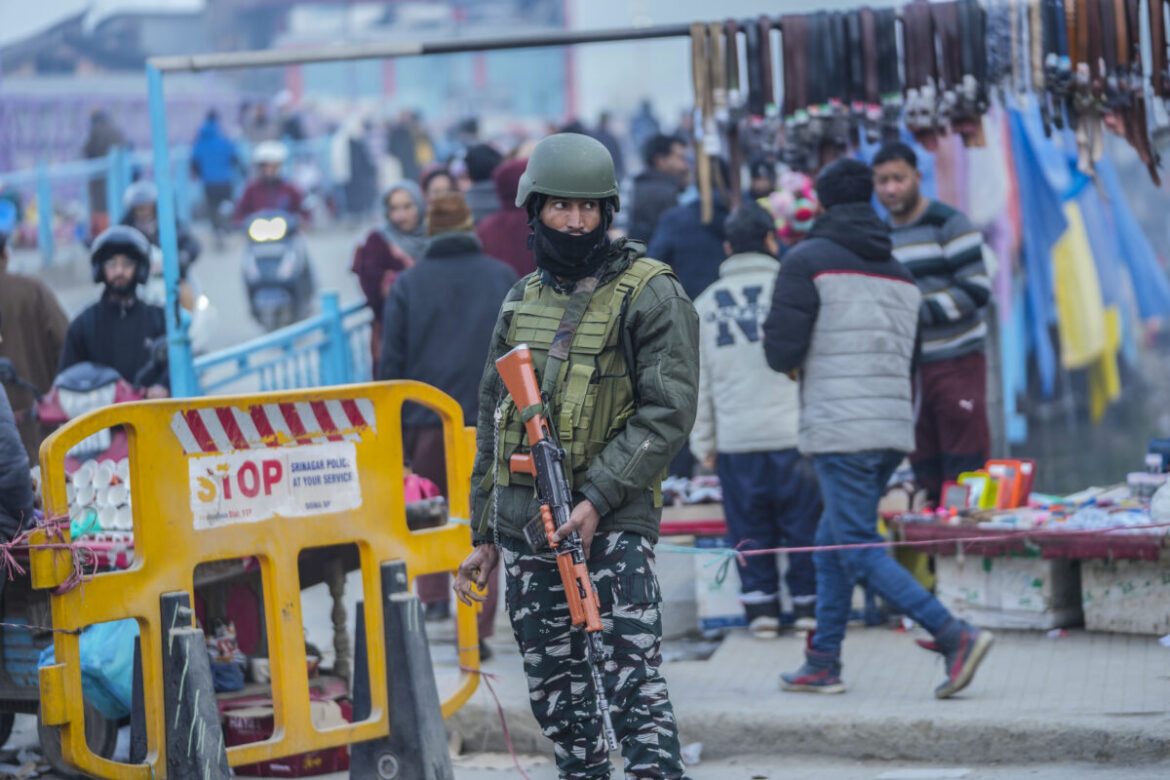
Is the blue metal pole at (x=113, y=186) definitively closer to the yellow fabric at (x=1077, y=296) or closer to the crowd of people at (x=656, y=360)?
the crowd of people at (x=656, y=360)

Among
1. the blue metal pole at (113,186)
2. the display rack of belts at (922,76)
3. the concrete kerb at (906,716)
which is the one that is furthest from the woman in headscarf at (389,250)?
the blue metal pole at (113,186)

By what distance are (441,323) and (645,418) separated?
3396mm

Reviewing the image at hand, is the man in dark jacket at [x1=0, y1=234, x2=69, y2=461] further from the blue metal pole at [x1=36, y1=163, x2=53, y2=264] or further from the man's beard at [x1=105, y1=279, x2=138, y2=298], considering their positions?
the blue metal pole at [x1=36, y1=163, x2=53, y2=264]

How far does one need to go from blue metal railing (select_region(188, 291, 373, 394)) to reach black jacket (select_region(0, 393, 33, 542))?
11.3 feet

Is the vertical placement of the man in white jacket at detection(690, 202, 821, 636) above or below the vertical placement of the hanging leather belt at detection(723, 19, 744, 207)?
below

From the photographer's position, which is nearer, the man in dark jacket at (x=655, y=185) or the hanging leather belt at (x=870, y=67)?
the hanging leather belt at (x=870, y=67)

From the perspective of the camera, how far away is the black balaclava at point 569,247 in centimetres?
438

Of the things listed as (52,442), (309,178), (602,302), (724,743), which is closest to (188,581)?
(52,442)

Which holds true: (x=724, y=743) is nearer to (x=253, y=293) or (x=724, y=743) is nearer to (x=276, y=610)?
(x=276, y=610)

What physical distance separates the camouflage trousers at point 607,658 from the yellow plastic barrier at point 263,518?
1.09 metres

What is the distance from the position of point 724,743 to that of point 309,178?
20.7 metres

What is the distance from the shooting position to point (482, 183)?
1005cm

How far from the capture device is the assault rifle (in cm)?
418

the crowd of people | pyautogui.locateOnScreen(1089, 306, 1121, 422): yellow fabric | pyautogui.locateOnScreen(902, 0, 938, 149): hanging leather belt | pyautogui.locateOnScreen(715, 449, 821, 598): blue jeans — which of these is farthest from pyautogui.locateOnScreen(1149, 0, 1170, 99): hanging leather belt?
pyautogui.locateOnScreen(1089, 306, 1121, 422): yellow fabric
